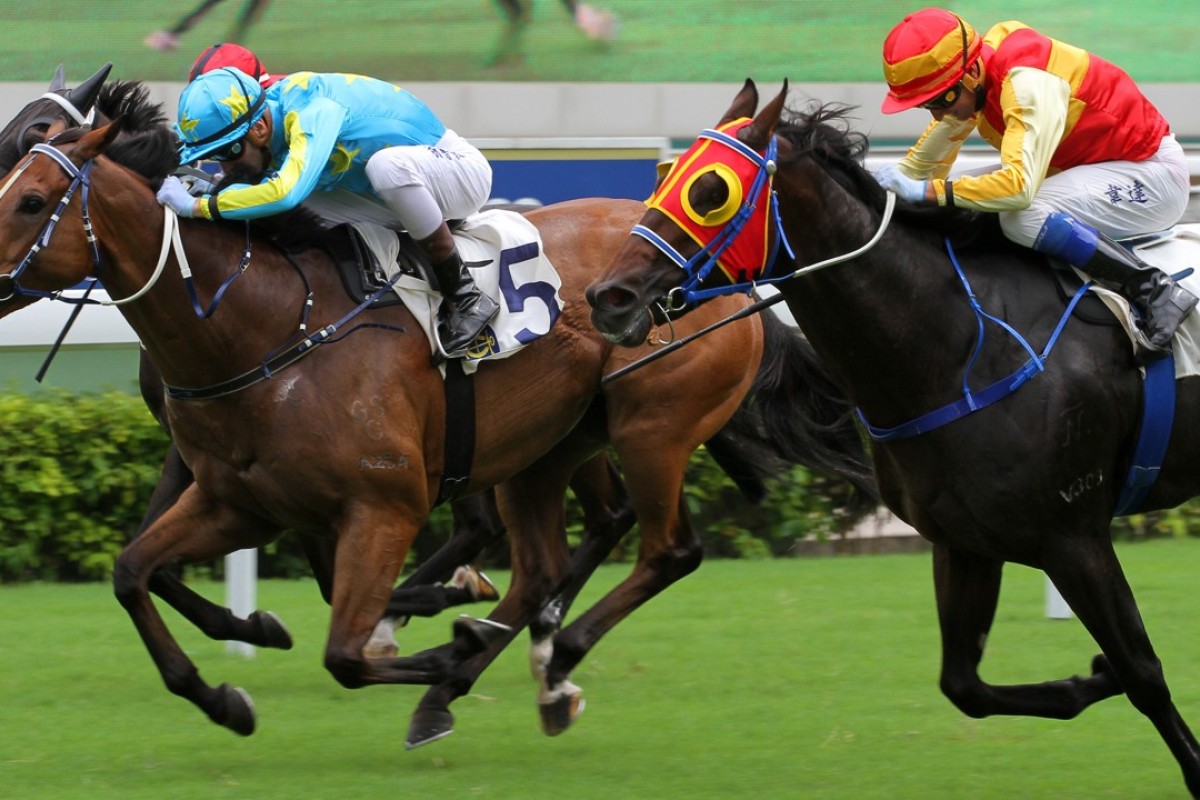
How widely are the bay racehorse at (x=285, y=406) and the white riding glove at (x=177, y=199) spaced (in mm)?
36

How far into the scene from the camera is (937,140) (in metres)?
4.40

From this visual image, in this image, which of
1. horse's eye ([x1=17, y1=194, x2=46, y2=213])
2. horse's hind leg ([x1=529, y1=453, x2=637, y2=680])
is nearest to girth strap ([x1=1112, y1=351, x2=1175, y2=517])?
horse's hind leg ([x1=529, y1=453, x2=637, y2=680])

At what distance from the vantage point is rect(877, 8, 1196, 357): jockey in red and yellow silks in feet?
13.2

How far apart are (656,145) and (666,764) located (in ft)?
13.5

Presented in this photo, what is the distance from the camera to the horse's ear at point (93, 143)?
171 inches

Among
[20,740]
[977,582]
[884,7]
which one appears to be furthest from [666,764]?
[884,7]

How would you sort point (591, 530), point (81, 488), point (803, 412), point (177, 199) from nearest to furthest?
point (177, 199) < point (803, 412) < point (591, 530) < point (81, 488)

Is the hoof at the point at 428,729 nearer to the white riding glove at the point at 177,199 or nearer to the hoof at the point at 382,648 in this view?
the hoof at the point at 382,648

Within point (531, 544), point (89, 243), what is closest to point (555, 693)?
point (531, 544)

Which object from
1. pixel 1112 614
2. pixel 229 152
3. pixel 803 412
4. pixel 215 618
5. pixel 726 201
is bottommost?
pixel 215 618

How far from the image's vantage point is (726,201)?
376 cm

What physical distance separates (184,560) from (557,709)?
44.4 inches

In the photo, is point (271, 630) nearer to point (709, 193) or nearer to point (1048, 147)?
point (709, 193)

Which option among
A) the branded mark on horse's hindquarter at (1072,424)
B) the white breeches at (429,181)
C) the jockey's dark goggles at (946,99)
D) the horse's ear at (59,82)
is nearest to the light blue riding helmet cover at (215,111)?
the white breeches at (429,181)
